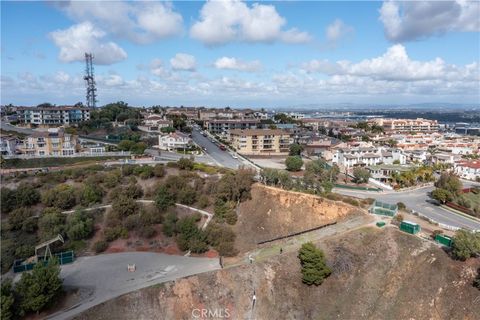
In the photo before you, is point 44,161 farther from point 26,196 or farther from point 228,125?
point 228,125

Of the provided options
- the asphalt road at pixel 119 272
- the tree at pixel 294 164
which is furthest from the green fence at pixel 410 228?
the tree at pixel 294 164

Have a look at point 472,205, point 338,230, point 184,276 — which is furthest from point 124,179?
→ point 472,205

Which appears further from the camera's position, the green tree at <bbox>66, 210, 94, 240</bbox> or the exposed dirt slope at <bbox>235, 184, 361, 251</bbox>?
the exposed dirt slope at <bbox>235, 184, 361, 251</bbox>

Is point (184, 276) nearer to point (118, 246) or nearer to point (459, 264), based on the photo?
point (118, 246)

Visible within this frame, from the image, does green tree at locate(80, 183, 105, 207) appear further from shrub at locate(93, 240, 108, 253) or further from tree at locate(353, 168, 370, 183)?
tree at locate(353, 168, 370, 183)

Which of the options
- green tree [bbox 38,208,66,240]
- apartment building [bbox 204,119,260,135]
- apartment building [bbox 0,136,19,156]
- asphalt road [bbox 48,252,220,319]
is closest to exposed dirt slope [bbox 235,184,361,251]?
asphalt road [bbox 48,252,220,319]

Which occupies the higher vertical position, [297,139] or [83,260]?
[297,139]

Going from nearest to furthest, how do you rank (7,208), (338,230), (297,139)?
(338,230), (7,208), (297,139)

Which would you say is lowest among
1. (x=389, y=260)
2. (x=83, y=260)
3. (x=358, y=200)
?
(x=83, y=260)
